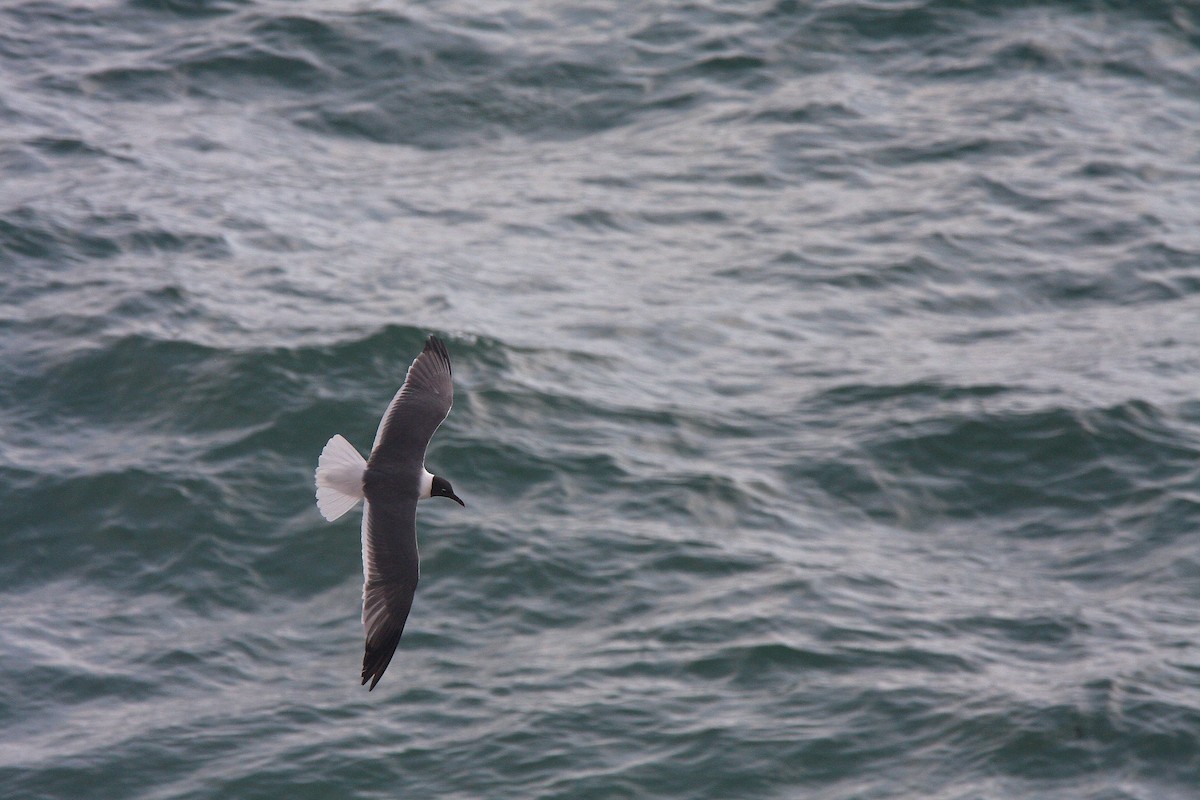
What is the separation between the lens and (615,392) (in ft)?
39.1

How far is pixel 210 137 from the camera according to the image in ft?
49.6

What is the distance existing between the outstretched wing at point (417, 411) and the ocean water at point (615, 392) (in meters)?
2.58

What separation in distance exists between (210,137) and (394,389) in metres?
4.64

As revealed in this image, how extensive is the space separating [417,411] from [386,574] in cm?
84

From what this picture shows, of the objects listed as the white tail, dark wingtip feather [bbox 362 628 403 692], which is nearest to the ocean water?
dark wingtip feather [bbox 362 628 403 692]

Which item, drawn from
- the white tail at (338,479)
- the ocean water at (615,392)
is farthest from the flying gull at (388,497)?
the ocean water at (615,392)

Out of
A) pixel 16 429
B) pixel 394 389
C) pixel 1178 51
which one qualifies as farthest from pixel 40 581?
pixel 1178 51

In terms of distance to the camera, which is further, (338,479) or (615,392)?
(615,392)

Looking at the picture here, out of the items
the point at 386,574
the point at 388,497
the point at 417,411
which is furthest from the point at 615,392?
the point at 386,574

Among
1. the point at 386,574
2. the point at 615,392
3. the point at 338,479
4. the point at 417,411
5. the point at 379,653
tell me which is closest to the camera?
the point at 379,653

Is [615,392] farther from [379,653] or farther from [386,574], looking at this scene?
[379,653]

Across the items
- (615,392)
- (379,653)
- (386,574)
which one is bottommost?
(615,392)

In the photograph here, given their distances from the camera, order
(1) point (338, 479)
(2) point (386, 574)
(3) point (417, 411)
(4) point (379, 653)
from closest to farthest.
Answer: (4) point (379, 653), (2) point (386, 574), (1) point (338, 479), (3) point (417, 411)

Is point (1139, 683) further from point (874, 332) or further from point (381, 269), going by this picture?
point (381, 269)
